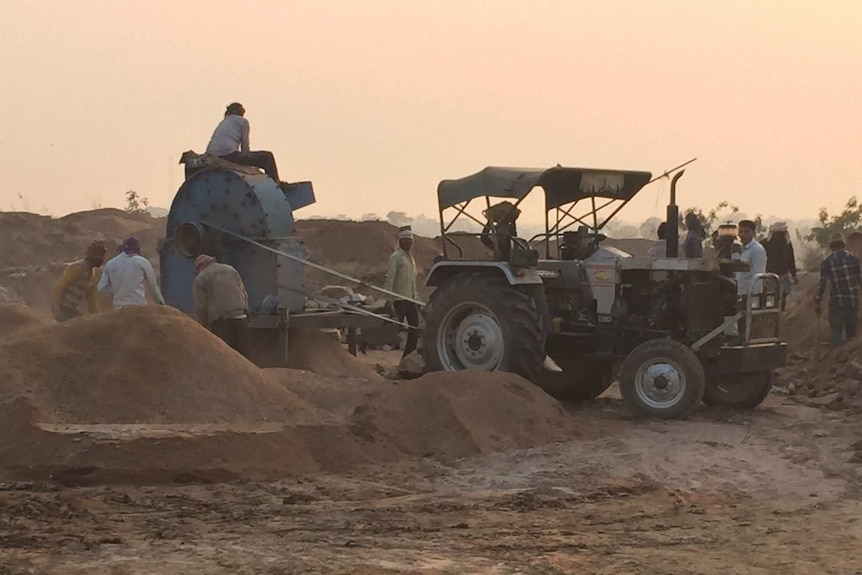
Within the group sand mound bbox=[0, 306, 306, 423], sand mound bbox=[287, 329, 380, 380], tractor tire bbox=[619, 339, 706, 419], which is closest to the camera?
sand mound bbox=[0, 306, 306, 423]

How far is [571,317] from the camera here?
41.3 feet

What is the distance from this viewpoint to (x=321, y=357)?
14.7 metres

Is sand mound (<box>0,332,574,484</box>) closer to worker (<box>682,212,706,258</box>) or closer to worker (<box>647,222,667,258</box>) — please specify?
worker (<box>647,222,667,258</box>)

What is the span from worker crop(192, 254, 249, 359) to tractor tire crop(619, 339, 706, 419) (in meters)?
3.93

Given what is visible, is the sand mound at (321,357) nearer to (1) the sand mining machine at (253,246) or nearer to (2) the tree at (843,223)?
(1) the sand mining machine at (253,246)

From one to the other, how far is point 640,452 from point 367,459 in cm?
212

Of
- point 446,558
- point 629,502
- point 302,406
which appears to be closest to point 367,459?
point 302,406

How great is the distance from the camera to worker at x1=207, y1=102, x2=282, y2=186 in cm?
1498

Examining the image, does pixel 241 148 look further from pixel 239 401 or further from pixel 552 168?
pixel 239 401

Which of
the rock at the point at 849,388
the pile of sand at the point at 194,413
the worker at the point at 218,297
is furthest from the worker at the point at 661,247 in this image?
the worker at the point at 218,297

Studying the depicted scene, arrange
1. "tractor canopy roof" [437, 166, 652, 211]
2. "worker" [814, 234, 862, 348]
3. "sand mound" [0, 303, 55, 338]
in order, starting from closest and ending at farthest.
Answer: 1. "tractor canopy roof" [437, 166, 652, 211]
2. "sand mound" [0, 303, 55, 338]
3. "worker" [814, 234, 862, 348]

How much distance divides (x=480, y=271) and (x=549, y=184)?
1.09 metres

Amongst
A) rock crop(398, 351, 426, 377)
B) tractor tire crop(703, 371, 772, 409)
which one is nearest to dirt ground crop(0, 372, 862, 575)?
tractor tire crop(703, 371, 772, 409)

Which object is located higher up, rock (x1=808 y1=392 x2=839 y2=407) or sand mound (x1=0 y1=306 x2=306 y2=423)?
sand mound (x1=0 y1=306 x2=306 y2=423)
